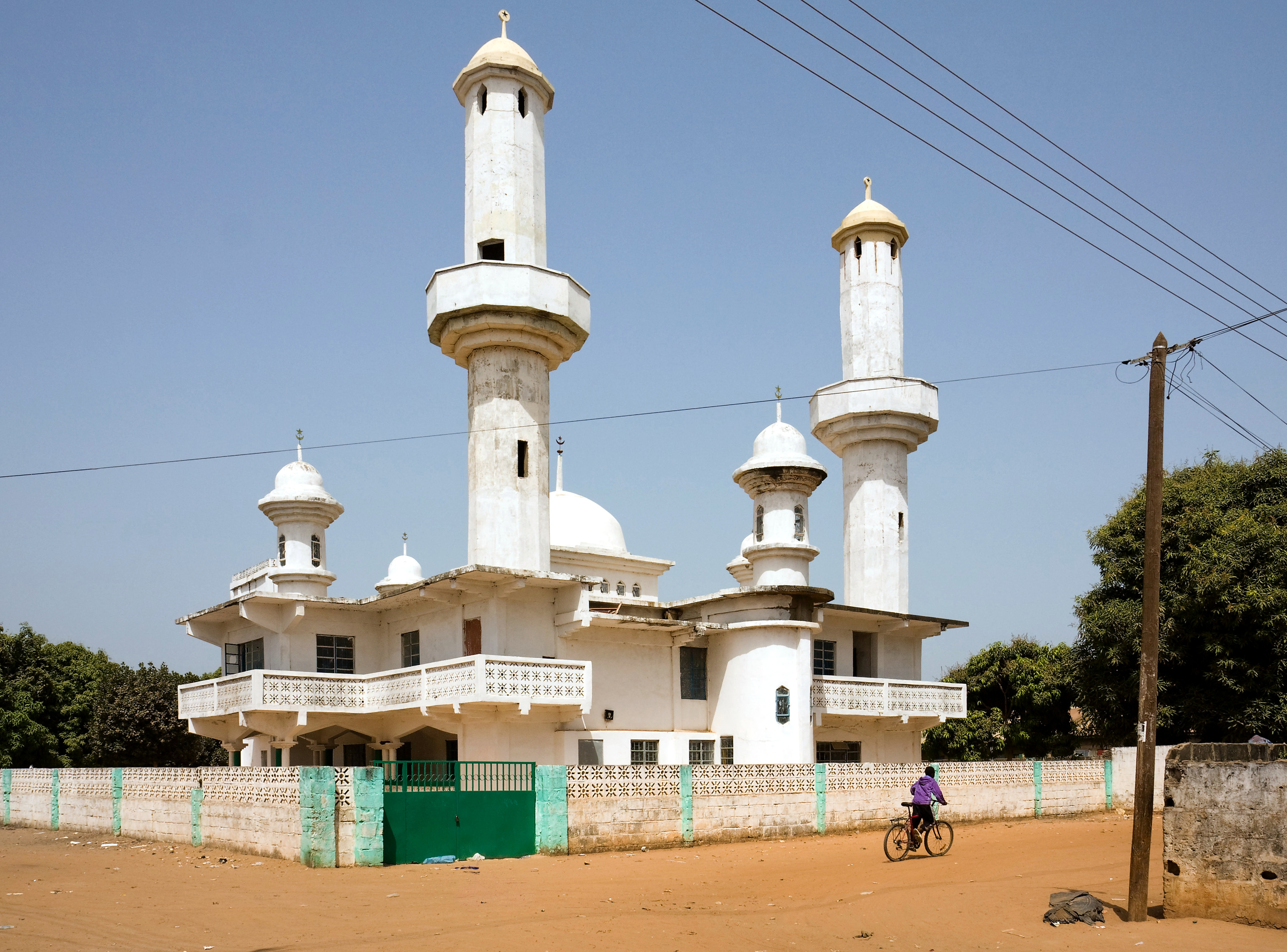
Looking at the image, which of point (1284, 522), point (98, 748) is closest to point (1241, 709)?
point (1284, 522)

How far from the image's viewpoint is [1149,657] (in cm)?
1412

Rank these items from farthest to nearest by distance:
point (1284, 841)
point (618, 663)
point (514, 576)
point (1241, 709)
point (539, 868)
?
1. point (1241, 709)
2. point (618, 663)
3. point (514, 576)
4. point (539, 868)
5. point (1284, 841)

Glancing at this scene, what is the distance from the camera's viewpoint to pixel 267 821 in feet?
62.9

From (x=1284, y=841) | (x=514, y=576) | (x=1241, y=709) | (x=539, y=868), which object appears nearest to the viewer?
(x=1284, y=841)

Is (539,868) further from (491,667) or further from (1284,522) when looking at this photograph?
(1284,522)

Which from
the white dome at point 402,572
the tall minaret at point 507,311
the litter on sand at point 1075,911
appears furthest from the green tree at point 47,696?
the litter on sand at point 1075,911

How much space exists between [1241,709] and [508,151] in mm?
24012

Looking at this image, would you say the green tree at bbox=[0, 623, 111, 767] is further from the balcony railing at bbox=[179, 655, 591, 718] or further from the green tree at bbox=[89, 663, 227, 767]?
the balcony railing at bbox=[179, 655, 591, 718]

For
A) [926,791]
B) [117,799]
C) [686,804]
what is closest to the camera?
[926,791]

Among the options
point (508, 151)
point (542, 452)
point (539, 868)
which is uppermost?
point (508, 151)

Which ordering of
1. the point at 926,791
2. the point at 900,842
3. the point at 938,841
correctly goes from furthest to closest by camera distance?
the point at 938,841 → the point at 900,842 → the point at 926,791

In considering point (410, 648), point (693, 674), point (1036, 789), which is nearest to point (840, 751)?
point (693, 674)

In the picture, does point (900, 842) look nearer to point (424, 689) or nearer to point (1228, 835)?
point (1228, 835)

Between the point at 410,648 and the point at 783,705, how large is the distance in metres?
9.17
